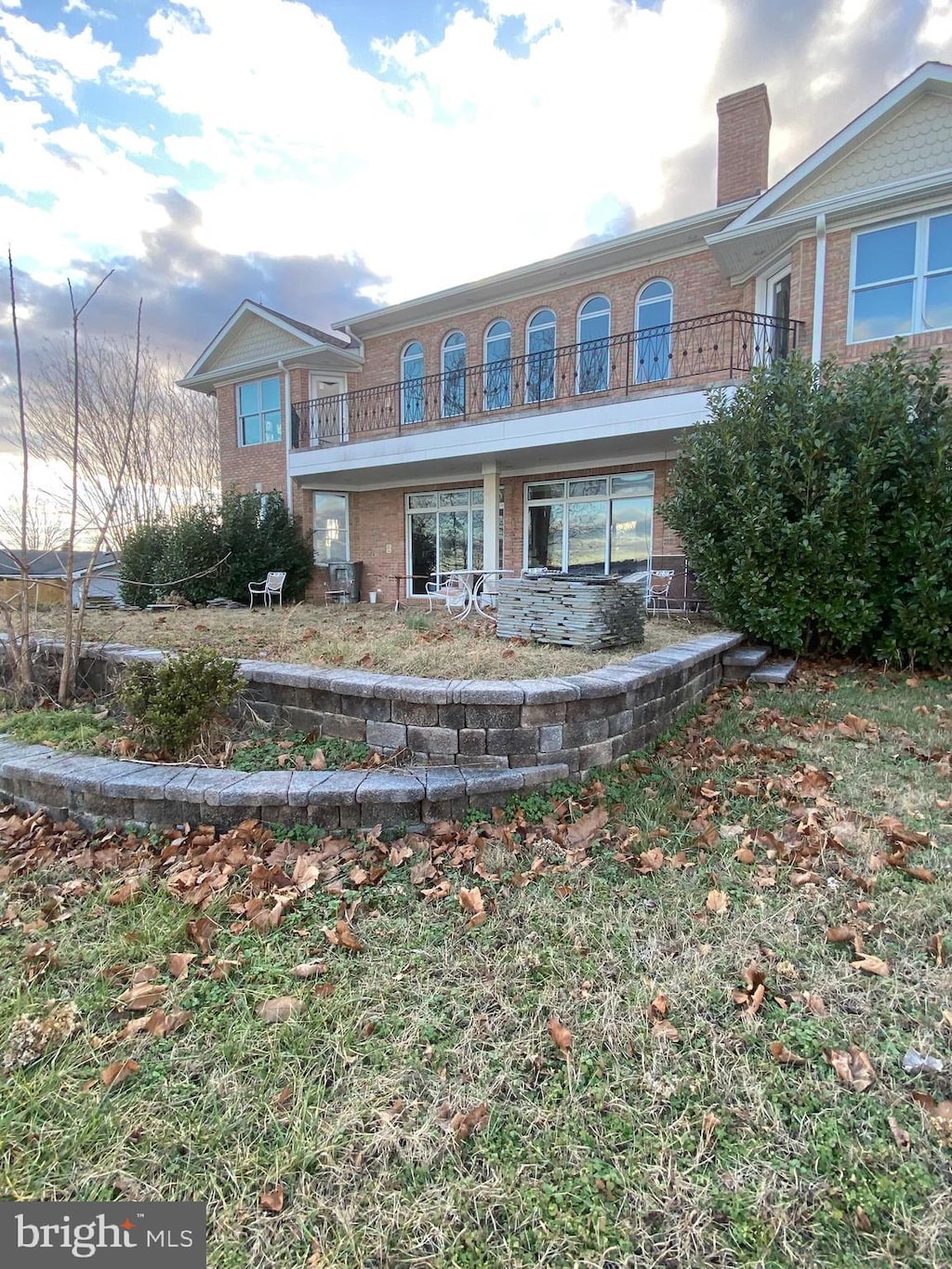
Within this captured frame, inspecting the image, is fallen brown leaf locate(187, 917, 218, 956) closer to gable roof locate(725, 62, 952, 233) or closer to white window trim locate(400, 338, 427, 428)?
gable roof locate(725, 62, 952, 233)

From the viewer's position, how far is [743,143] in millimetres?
10805

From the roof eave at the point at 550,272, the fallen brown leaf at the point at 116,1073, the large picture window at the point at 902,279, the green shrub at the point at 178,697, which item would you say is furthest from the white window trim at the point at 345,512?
the fallen brown leaf at the point at 116,1073

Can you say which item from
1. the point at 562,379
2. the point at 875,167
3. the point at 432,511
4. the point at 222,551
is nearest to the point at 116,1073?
the point at 222,551

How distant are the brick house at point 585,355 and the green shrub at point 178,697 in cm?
779

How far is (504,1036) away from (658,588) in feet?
29.3

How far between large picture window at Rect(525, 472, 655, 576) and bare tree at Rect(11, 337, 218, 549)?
9530 millimetres

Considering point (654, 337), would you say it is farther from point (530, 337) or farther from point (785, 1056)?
point (785, 1056)

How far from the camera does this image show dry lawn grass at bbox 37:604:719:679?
4160 mm

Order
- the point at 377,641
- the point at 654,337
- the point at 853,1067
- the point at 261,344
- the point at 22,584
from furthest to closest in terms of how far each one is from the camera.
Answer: the point at 261,344 → the point at 654,337 → the point at 377,641 → the point at 22,584 → the point at 853,1067

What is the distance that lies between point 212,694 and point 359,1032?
92.2 inches

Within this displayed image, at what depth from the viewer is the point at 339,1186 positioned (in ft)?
4.71

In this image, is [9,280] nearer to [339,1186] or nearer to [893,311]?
[339,1186]

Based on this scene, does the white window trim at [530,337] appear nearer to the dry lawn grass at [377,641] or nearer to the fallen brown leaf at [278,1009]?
the dry lawn grass at [377,641]

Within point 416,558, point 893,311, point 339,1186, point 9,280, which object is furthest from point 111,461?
point 339,1186
